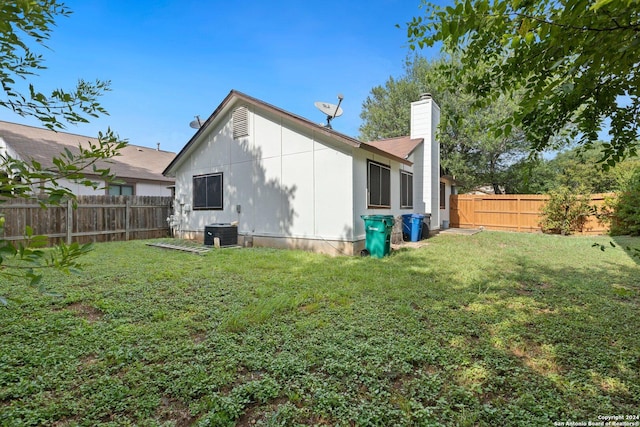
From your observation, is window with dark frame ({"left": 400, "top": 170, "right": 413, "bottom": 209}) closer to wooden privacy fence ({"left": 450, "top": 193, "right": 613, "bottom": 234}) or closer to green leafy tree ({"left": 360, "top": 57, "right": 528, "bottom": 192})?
wooden privacy fence ({"left": 450, "top": 193, "right": 613, "bottom": 234})

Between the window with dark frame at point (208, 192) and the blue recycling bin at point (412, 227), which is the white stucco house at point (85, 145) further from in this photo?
the blue recycling bin at point (412, 227)

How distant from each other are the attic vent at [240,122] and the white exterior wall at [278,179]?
0.58ft

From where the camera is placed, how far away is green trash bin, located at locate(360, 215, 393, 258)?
764cm

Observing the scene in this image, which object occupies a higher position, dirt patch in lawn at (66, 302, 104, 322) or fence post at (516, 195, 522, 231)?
fence post at (516, 195, 522, 231)

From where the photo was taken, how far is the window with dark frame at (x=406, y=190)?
1104 cm

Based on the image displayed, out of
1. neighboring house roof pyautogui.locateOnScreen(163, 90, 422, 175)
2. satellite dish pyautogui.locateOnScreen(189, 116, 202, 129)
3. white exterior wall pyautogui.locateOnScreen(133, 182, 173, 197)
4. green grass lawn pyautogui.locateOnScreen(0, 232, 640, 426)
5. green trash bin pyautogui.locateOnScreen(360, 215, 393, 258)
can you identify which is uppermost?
satellite dish pyautogui.locateOnScreen(189, 116, 202, 129)

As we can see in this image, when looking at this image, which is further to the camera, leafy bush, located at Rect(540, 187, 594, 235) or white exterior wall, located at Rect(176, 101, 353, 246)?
leafy bush, located at Rect(540, 187, 594, 235)

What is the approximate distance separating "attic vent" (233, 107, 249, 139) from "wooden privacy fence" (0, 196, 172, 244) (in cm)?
516

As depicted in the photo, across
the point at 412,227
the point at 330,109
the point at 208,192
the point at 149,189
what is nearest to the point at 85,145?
the point at 149,189

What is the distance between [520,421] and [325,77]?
13.2 metres

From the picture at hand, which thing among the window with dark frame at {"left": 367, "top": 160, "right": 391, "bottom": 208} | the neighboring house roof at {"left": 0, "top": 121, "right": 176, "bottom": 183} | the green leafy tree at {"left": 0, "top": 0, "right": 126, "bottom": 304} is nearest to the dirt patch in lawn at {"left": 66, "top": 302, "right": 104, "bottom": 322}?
the green leafy tree at {"left": 0, "top": 0, "right": 126, "bottom": 304}

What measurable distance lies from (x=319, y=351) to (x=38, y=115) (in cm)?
271

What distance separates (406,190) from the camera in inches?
449

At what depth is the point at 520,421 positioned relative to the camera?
205 cm
